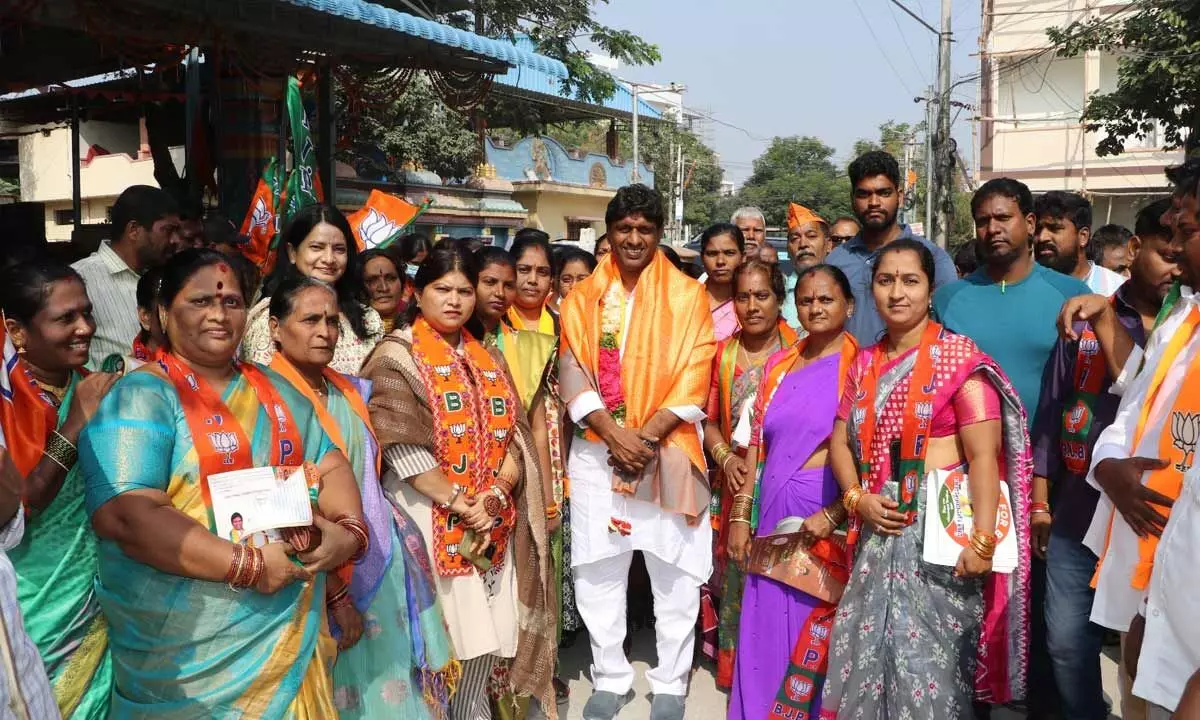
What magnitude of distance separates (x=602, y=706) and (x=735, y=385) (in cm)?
140

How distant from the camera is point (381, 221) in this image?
16.5ft

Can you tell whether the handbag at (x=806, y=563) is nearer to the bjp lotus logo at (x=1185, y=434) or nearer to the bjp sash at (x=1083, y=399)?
the bjp sash at (x=1083, y=399)

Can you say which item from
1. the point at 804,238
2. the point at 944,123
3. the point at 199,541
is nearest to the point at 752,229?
the point at 804,238

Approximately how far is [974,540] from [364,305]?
241cm

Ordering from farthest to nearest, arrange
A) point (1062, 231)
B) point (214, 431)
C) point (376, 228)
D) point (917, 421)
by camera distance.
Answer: point (376, 228) < point (1062, 231) < point (917, 421) < point (214, 431)

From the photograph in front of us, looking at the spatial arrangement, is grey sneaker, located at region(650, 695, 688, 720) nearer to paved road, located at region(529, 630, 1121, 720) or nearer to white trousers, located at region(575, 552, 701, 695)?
white trousers, located at region(575, 552, 701, 695)

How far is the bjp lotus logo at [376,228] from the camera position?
4980 mm

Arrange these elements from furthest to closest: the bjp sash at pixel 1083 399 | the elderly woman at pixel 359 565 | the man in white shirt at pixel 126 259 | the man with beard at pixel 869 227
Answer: the man with beard at pixel 869 227, the man in white shirt at pixel 126 259, the bjp sash at pixel 1083 399, the elderly woman at pixel 359 565

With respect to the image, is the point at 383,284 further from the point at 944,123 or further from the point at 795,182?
the point at 795,182

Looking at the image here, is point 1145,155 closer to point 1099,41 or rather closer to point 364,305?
point 1099,41

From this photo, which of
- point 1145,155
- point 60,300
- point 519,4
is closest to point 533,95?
point 519,4

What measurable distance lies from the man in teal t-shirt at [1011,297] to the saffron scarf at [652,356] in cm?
99

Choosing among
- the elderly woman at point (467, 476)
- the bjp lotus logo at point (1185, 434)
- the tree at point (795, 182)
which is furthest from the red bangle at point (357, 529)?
the tree at point (795, 182)

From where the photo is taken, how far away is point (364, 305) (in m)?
3.85
